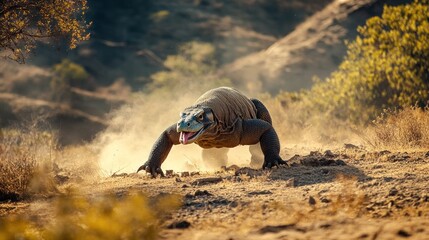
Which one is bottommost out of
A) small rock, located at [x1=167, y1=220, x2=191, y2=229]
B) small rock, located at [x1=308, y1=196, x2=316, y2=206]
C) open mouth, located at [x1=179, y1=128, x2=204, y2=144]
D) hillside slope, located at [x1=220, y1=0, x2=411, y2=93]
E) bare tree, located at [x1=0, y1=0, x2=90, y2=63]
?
small rock, located at [x1=167, y1=220, x2=191, y2=229]

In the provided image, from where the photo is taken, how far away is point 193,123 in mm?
8609

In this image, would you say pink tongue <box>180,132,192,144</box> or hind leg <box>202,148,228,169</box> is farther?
hind leg <box>202,148,228,169</box>

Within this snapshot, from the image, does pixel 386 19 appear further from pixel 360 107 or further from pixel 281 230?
pixel 281 230

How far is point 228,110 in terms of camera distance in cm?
986

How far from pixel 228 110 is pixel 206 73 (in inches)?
1437

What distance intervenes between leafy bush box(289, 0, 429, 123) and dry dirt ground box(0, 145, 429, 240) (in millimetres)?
8659

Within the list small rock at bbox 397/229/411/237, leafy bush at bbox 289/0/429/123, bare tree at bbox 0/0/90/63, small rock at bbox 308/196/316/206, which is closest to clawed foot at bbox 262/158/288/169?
small rock at bbox 308/196/316/206

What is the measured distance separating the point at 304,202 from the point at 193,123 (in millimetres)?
2934

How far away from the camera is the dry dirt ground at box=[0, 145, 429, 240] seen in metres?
4.94

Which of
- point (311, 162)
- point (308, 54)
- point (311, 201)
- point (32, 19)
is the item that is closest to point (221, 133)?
point (311, 162)

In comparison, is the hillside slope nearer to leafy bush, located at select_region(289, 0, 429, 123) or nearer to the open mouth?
leafy bush, located at select_region(289, 0, 429, 123)

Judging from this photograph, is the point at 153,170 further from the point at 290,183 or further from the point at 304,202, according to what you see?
the point at 304,202

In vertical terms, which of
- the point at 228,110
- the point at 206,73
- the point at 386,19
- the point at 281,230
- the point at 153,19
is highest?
the point at 153,19

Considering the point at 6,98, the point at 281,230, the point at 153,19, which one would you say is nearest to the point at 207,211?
the point at 281,230
